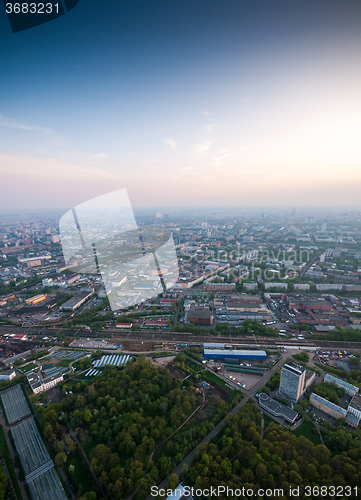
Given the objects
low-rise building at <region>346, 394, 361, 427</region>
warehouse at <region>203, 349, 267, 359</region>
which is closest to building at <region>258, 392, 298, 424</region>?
low-rise building at <region>346, 394, 361, 427</region>

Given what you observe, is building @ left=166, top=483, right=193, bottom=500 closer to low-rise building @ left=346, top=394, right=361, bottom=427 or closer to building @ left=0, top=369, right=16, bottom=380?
low-rise building @ left=346, top=394, right=361, bottom=427

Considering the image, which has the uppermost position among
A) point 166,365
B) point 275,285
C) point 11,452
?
point 11,452

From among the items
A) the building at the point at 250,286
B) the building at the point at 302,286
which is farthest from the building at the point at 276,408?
the building at the point at 302,286

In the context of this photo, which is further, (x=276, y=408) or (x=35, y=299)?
(x=35, y=299)

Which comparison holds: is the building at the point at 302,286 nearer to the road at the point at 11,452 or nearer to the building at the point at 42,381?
the building at the point at 42,381

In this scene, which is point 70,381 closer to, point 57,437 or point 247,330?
point 57,437

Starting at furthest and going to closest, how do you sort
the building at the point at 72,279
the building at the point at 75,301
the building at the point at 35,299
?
1. the building at the point at 72,279
2. the building at the point at 35,299
3. the building at the point at 75,301

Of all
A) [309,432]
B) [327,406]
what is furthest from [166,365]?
[327,406]

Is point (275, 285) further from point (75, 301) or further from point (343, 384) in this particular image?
point (75, 301)
